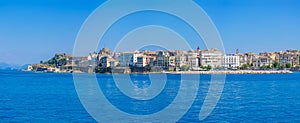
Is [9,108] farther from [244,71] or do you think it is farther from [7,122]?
[244,71]

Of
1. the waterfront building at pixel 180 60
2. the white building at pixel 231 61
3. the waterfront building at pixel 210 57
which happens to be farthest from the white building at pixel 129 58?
the white building at pixel 231 61

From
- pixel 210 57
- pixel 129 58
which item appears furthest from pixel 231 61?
pixel 129 58

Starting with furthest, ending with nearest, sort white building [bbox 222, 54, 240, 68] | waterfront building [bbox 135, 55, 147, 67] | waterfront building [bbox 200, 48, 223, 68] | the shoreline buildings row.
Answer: white building [bbox 222, 54, 240, 68] → waterfront building [bbox 200, 48, 223, 68] → waterfront building [bbox 135, 55, 147, 67] → the shoreline buildings row

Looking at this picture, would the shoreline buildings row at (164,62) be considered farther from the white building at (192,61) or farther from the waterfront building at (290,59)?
the waterfront building at (290,59)

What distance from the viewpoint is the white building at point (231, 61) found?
88.1m

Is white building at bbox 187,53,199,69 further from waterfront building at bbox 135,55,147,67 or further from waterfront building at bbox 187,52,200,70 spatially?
waterfront building at bbox 135,55,147,67

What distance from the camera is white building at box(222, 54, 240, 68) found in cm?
8806

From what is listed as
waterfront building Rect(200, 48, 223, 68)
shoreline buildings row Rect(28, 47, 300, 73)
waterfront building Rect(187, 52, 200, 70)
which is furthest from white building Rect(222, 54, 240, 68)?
waterfront building Rect(187, 52, 200, 70)

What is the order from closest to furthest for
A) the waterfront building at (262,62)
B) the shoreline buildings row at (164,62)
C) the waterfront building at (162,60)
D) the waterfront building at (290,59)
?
the shoreline buildings row at (164,62)
the waterfront building at (162,60)
the waterfront building at (262,62)
the waterfront building at (290,59)

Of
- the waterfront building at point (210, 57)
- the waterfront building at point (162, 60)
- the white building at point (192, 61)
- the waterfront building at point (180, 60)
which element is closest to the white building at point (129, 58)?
the waterfront building at point (162, 60)

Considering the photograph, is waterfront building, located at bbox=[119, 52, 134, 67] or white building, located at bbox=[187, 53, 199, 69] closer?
waterfront building, located at bbox=[119, 52, 134, 67]

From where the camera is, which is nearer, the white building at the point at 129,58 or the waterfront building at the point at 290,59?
the white building at the point at 129,58

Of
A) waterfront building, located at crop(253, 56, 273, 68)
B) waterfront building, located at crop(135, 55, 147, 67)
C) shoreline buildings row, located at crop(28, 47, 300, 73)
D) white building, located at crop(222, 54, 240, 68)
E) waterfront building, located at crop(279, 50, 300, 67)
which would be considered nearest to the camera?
shoreline buildings row, located at crop(28, 47, 300, 73)

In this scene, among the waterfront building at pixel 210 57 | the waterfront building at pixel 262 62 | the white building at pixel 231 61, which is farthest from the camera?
the waterfront building at pixel 262 62
